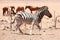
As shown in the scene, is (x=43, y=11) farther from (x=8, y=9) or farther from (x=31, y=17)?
(x=8, y=9)

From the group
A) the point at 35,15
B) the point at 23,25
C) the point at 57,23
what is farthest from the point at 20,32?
the point at 57,23

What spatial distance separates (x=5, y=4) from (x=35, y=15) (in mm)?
318

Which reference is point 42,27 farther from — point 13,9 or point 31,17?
point 13,9

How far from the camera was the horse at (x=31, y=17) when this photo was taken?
79.7 inches

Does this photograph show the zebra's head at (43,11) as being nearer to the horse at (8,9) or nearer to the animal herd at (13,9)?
the animal herd at (13,9)

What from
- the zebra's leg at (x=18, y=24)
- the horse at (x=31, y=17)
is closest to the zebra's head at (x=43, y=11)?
the horse at (x=31, y=17)

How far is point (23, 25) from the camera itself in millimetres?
2023

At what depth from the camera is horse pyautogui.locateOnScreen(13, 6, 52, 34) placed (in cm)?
202

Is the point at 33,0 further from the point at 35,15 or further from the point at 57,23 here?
the point at 57,23

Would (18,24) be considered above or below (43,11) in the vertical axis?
below

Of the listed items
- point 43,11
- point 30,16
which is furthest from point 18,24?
point 43,11

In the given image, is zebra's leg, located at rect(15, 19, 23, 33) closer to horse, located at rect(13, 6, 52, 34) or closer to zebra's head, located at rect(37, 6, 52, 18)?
horse, located at rect(13, 6, 52, 34)

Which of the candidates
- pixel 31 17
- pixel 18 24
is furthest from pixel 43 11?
pixel 18 24

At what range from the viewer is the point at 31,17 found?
2.04 meters
